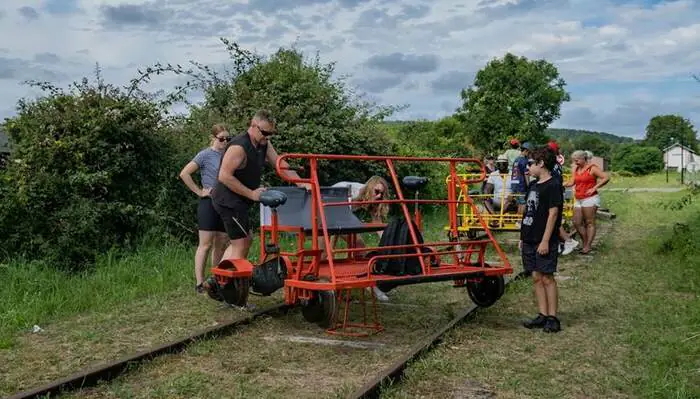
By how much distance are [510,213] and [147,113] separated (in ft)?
21.5

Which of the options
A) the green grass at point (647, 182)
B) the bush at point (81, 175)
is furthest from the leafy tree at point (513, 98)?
the bush at point (81, 175)

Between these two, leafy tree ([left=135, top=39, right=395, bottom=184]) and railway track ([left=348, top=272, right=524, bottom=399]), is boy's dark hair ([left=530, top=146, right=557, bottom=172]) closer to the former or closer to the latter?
railway track ([left=348, top=272, right=524, bottom=399])

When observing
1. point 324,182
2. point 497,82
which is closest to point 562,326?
point 324,182

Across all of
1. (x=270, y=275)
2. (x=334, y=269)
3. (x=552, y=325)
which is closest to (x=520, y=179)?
(x=552, y=325)

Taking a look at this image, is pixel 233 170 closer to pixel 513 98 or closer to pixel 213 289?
pixel 213 289

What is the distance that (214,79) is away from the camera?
1614cm

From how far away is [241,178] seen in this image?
7824mm

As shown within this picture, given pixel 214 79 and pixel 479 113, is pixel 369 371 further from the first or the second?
pixel 479 113

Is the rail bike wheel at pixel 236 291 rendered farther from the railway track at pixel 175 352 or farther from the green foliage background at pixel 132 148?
the green foliage background at pixel 132 148

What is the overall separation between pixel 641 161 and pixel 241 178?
3552 inches

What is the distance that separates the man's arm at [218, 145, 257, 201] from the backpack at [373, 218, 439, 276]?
4.52 feet

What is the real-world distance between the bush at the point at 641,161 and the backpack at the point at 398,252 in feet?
287

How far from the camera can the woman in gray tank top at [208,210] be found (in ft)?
29.0

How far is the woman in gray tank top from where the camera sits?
883 centimetres
